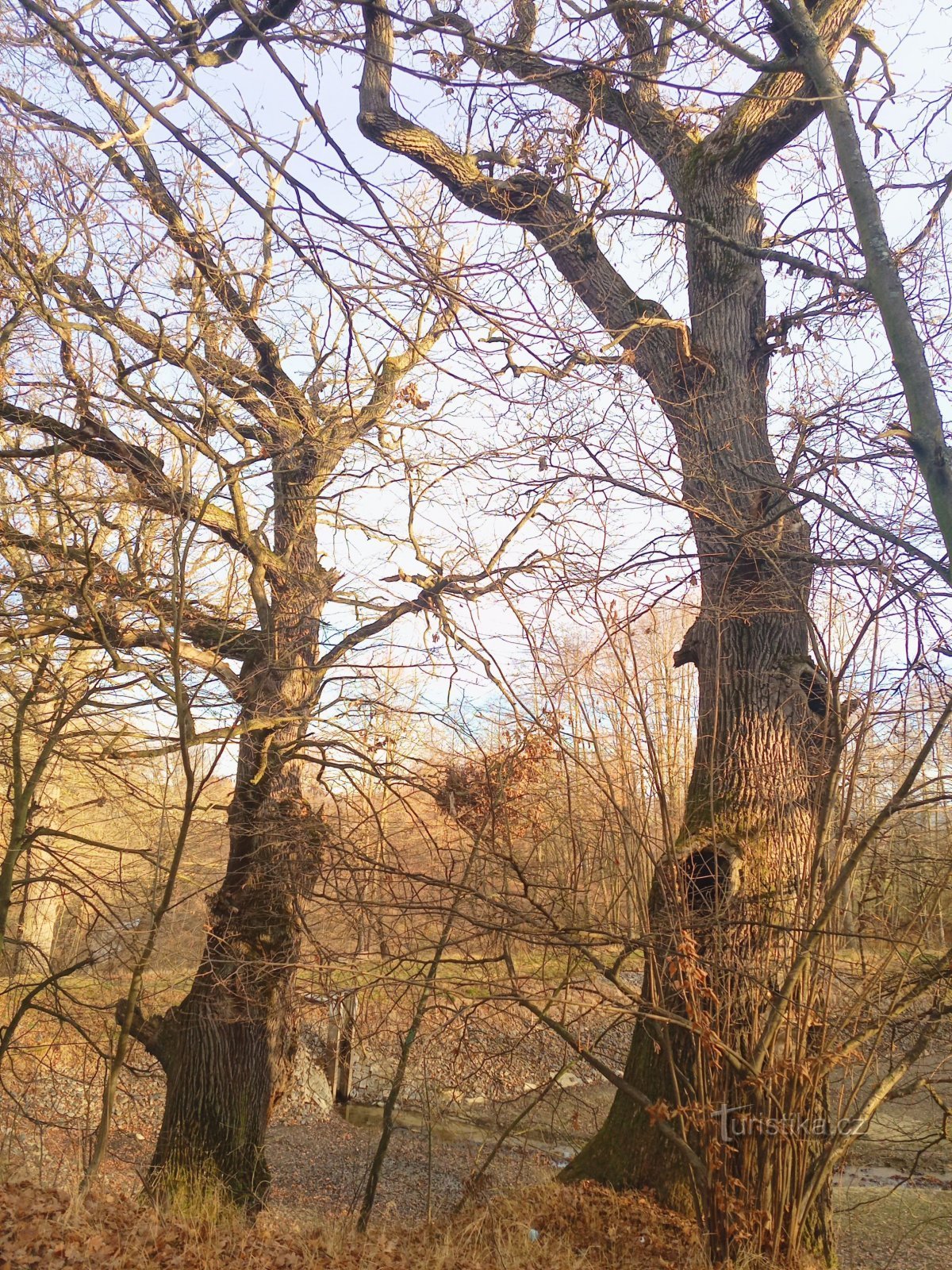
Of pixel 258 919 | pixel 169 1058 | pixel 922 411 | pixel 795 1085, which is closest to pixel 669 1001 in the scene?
pixel 795 1085

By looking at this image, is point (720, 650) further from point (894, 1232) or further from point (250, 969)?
point (894, 1232)

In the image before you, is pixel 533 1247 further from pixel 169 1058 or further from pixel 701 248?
pixel 701 248

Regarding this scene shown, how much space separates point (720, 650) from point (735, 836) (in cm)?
114

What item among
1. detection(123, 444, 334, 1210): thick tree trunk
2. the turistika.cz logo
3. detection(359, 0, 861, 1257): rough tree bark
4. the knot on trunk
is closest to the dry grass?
detection(359, 0, 861, 1257): rough tree bark

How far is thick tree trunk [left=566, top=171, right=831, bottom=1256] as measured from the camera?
4.44m

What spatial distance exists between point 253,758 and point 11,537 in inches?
97.8

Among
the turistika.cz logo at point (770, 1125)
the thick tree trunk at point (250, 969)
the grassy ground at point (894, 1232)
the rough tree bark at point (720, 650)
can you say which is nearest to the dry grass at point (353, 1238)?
the rough tree bark at point (720, 650)

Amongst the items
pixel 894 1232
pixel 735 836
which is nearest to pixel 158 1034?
pixel 735 836

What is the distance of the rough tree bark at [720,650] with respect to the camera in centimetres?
445

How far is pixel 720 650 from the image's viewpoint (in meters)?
5.63

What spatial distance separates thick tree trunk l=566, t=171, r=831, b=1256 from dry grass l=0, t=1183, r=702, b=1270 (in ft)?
1.40

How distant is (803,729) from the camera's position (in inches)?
227

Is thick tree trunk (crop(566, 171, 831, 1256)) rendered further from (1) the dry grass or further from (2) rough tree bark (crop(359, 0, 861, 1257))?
(1) the dry grass

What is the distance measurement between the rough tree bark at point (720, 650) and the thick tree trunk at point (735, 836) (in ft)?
0.04
